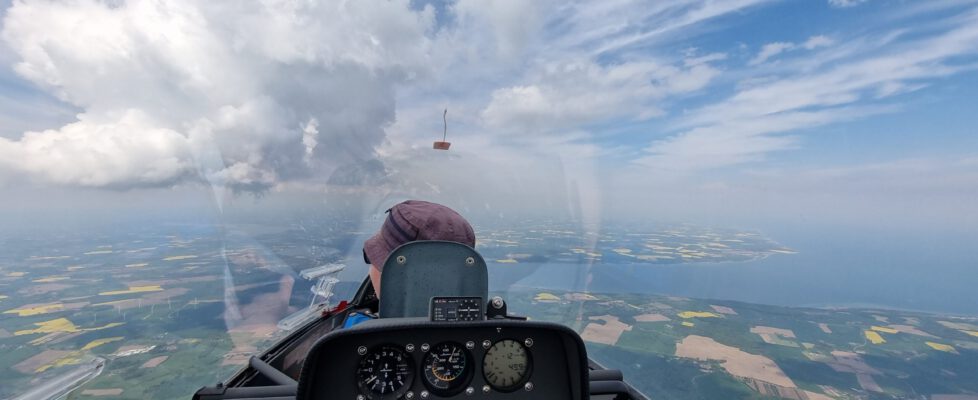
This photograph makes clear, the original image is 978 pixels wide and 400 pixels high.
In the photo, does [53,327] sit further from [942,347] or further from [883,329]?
[883,329]

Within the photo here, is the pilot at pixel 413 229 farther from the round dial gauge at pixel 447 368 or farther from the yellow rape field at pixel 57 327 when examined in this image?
the yellow rape field at pixel 57 327

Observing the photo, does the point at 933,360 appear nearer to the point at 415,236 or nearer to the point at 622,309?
the point at 622,309

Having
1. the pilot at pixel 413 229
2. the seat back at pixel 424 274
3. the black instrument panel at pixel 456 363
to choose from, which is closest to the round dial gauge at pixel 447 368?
the black instrument panel at pixel 456 363

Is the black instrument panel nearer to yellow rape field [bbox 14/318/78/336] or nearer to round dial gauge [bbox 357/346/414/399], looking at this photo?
round dial gauge [bbox 357/346/414/399]

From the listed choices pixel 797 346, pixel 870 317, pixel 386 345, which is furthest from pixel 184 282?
pixel 870 317

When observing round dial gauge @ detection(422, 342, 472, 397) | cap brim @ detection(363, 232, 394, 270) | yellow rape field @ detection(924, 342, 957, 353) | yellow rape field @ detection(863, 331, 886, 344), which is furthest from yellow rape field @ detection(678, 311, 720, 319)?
round dial gauge @ detection(422, 342, 472, 397)
